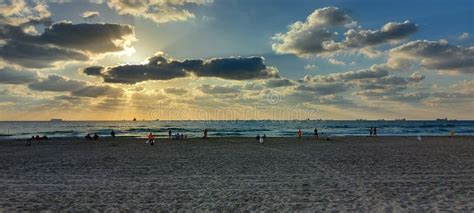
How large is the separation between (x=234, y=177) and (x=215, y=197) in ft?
15.8

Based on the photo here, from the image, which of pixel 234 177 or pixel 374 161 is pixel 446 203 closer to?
pixel 234 177

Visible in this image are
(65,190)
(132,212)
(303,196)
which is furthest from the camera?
(65,190)

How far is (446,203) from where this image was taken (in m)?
12.7

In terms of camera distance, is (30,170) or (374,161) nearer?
(30,170)

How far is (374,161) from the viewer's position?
84.6 ft

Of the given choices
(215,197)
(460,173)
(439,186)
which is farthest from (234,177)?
(460,173)

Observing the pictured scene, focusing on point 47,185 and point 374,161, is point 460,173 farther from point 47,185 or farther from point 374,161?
point 47,185

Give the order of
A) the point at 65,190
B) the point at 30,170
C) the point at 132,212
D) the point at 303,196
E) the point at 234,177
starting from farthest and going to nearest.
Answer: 1. the point at 30,170
2. the point at 234,177
3. the point at 65,190
4. the point at 303,196
5. the point at 132,212

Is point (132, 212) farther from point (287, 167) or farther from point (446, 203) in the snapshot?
point (287, 167)

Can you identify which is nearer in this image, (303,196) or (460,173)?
(303,196)

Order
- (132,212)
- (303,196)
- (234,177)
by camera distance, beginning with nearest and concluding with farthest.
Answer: (132,212), (303,196), (234,177)

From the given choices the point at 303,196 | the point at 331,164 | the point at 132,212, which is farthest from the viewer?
the point at 331,164

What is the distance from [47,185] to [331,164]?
1542cm

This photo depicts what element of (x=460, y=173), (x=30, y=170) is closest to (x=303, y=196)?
(x=460, y=173)
